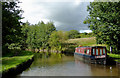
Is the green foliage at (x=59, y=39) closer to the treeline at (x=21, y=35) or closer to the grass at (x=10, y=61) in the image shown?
the treeline at (x=21, y=35)

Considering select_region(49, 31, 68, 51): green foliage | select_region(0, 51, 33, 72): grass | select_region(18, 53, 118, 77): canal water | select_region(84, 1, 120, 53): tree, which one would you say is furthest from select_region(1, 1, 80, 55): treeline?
select_region(84, 1, 120, 53): tree

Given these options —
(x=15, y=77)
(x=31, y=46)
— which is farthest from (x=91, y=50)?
(x=31, y=46)

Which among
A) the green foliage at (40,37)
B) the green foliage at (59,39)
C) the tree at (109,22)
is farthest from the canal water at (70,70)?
the green foliage at (40,37)

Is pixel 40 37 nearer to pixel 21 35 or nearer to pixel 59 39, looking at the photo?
pixel 59 39

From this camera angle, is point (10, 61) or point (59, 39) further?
point (59, 39)

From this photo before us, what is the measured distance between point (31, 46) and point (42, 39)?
8787 mm

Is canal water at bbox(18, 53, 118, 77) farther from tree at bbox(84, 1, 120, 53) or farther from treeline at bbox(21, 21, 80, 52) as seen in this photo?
treeline at bbox(21, 21, 80, 52)

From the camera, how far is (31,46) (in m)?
66.6

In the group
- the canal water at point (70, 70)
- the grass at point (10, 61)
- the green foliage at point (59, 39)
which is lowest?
the canal water at point (70, 70)

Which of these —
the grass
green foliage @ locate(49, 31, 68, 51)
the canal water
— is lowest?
the canal water

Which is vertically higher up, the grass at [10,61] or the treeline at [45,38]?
the treeline at [45,38]

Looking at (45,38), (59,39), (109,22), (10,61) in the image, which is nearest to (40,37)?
(45,38)

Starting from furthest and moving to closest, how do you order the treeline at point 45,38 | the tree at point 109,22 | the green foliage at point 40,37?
the green foliage at point 40,37 < the treeline at point 45,38 < the tree at point 109,22

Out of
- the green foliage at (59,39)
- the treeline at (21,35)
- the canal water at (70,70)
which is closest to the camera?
the canal water at (70,70)
